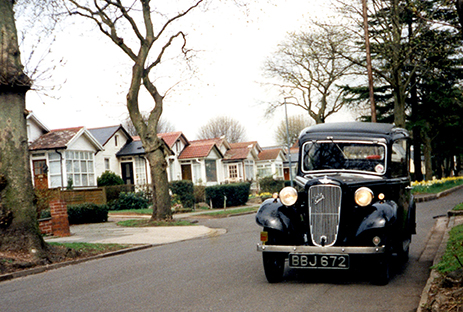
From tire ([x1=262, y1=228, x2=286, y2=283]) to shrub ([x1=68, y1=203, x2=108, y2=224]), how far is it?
15.3 m

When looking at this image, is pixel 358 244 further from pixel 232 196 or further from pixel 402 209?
Answer: pixel 232 196

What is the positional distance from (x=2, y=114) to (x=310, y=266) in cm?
736

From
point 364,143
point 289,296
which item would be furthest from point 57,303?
point 364,143

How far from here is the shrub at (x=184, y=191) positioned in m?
29.7

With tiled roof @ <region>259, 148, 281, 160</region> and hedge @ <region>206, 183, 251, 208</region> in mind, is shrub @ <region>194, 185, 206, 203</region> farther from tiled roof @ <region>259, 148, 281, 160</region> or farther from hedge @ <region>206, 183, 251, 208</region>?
tiled roof @ <region>259, 148, 281, 160</region>

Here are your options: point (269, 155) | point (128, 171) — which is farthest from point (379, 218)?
point (269, 155)

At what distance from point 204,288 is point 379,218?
2.54m

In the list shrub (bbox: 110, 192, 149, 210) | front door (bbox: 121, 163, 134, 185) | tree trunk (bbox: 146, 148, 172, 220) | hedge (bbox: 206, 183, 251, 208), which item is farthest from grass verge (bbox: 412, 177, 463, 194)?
front door (bbox: 121, 163, 134, 185)

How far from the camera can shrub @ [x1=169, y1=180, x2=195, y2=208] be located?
97.6 feet

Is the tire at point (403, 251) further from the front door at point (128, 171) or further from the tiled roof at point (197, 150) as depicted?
the tiled roof at point (197, 150)

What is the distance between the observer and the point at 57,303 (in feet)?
22.0

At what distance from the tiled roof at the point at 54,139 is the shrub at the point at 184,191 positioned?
9014 millimetres

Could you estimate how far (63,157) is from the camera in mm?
34344

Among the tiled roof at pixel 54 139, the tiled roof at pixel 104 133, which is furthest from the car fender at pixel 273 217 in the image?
the tiled roof at pixel 104 133
